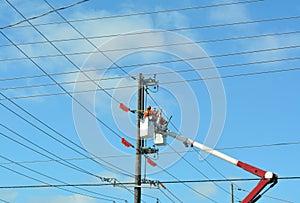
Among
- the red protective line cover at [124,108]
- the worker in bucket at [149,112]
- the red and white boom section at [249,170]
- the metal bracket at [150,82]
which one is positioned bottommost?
the red and white boom section at [249,170]

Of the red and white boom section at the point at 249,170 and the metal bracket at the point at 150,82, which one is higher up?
the metal bracket at the point at 150,82

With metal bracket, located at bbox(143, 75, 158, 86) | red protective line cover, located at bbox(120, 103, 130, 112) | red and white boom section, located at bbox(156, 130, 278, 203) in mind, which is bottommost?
red and white boom section, located at bbox(156, 130, 278, 203)

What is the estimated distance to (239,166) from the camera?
86.5 ft

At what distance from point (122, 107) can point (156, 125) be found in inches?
133

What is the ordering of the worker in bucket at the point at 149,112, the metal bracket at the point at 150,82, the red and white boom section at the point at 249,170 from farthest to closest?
the metal bracket at the point at 150,82, the worker in bucket at the point at 149,112, the red and white boom section at the point at 249,170

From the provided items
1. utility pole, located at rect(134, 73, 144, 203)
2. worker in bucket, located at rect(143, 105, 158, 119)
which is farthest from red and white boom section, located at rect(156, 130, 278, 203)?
utility pole, located at rect(134, 73, 144, 203)

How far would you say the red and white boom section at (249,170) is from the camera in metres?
24.7

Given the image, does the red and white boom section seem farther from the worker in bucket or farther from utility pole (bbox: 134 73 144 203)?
utility pole (bbox: 134 73 144 203)

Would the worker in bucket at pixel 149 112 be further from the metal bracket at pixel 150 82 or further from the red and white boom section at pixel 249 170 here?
the metal bracket at pixel 150 82

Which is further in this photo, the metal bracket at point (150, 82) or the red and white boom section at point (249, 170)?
the metal bracket at point (150, 82)

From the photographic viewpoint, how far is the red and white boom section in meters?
24.7

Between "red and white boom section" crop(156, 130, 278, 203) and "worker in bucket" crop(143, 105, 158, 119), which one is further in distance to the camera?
"worker in bucket" crop(143, 105, 158, 119)

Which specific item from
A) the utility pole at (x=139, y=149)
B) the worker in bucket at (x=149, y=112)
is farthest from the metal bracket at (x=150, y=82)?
the worker in bucket at (x=149, y=112)

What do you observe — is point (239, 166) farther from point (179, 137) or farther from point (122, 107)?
point (122, 107)
